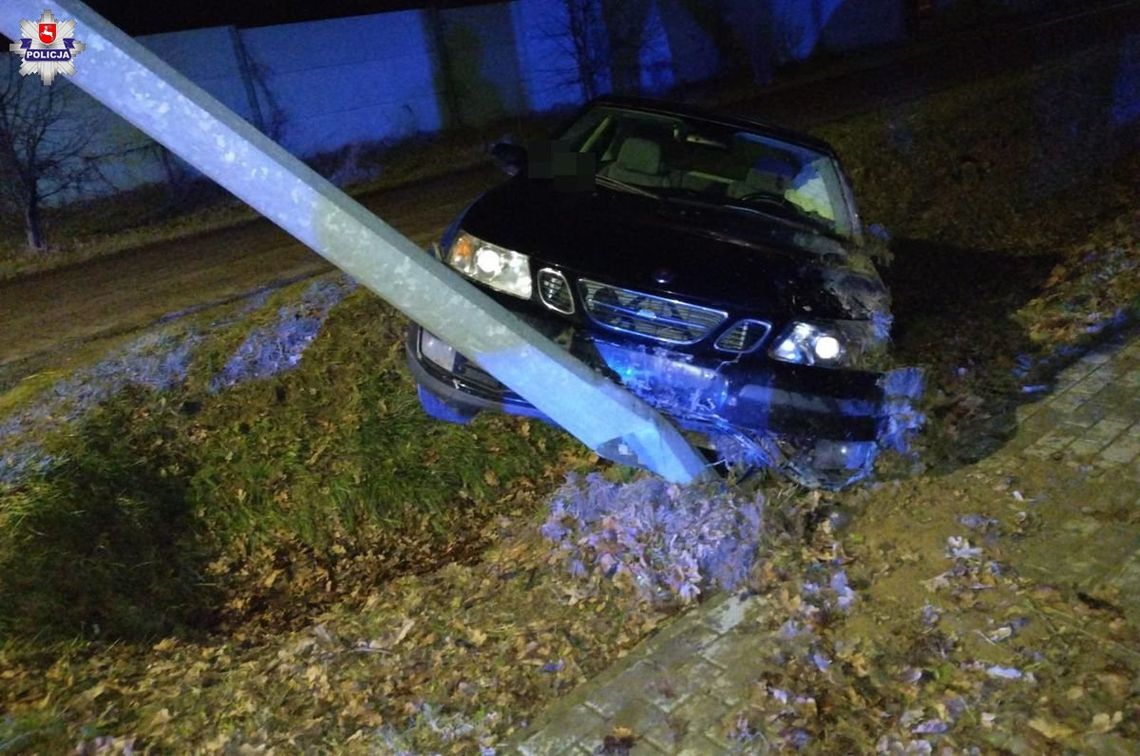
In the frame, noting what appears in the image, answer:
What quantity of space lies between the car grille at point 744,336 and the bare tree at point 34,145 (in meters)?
9.99

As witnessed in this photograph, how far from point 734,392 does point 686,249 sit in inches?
30.0

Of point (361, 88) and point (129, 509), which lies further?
point (361, 88)

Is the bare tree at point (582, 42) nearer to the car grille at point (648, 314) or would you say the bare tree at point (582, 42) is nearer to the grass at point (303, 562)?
the grass at point (303, 562)

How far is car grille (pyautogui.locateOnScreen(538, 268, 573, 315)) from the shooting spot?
3.95 m

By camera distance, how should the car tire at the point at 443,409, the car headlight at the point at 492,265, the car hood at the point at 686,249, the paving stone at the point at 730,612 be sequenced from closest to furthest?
the paving stone at the point at 730,612
the car hood at the point at 686,249
the car headlight at the point at 492,265
the car tire at the point at 443,409

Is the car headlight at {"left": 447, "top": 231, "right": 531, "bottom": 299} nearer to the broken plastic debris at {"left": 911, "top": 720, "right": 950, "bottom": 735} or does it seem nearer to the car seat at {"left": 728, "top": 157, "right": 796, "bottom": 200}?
the car seat at {"left": 728, "top": 157, "right": 796, "bottom": 200}

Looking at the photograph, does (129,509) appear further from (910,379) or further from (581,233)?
(910,379)

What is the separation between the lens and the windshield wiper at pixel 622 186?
471cm

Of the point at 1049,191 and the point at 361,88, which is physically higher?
the point at 361,88

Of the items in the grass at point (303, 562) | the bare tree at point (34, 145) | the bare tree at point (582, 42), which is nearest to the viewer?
the grass at point (303, 562)

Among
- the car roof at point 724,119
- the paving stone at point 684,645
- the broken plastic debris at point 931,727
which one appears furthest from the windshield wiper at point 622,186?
the broken plastic debris at point 931,727

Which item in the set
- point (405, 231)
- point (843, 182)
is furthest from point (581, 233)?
point (405, 231)

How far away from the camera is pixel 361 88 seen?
1495cm

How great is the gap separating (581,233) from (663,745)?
7.70 feet
